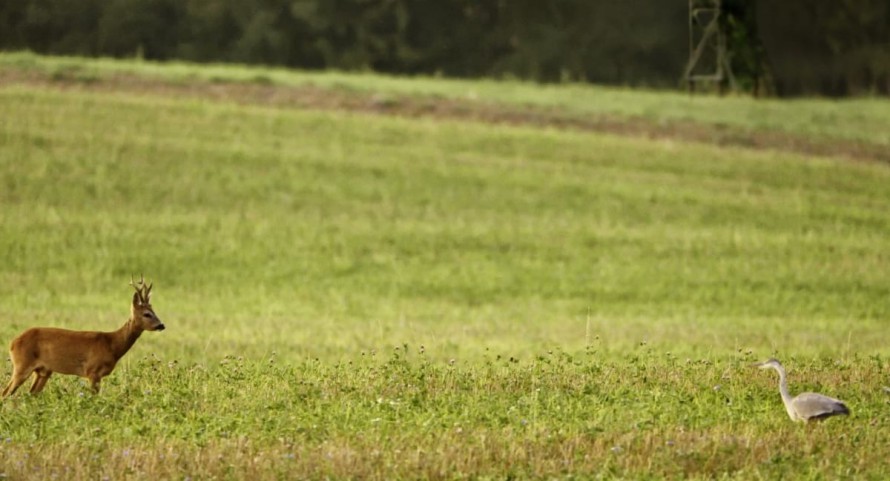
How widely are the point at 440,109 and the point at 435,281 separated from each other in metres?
15.2

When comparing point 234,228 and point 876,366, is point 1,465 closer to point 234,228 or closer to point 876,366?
point 876,366

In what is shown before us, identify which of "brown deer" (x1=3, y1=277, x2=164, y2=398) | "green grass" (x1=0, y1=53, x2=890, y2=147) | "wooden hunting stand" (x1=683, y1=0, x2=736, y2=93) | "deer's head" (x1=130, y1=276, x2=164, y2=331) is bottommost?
"brown deer" (x1=3, y1=277, x2=164, y2=398)

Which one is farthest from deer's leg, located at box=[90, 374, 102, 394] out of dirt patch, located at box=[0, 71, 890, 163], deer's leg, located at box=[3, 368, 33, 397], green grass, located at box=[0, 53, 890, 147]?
green grass, located at box=[0, 53, 890, 147]

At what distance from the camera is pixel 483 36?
4575 cm

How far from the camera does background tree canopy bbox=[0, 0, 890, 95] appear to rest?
39406 mm

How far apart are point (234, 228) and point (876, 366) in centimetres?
1589

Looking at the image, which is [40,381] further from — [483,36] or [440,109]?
[483,36]

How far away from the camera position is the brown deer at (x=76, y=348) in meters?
10.8

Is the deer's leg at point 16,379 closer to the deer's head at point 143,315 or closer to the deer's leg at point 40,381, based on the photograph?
the deer's leg at point 40,381

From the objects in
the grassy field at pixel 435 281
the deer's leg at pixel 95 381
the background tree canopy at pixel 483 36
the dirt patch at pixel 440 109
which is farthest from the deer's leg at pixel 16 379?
the background tree canopy at pixel 483 36

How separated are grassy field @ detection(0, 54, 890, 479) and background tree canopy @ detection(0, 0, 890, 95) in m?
1.31

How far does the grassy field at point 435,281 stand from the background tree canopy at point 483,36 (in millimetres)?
1310

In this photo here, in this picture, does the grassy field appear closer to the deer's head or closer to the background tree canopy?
the deer's head

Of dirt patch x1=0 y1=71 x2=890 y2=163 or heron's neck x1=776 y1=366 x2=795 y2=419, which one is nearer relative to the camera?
heron's neck x1=776 y1=366 x2=795 y2=419
